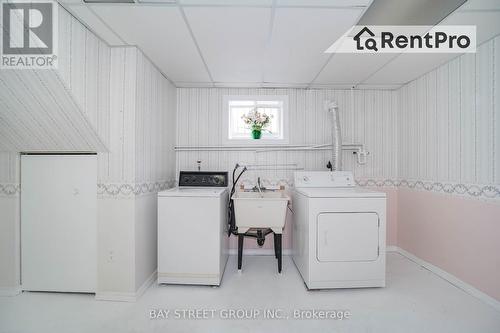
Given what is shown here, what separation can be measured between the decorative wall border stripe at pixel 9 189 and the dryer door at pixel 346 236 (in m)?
2.75

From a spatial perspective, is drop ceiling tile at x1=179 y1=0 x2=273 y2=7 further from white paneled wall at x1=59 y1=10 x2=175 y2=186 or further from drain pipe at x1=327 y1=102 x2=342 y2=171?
drain pipe at x1=327 y1=102 x2=342 y2=171

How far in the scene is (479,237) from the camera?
201 cm

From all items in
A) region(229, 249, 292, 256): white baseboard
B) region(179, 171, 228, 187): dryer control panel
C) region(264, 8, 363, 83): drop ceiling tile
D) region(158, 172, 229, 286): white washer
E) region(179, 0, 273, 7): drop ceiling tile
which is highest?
region(179, 0, 273, 7): drop ceiling tile

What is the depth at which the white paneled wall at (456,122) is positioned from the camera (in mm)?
1941

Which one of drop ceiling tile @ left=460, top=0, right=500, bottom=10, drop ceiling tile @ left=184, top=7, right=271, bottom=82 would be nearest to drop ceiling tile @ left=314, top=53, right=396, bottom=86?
drop ceiling tile @ left=460, top=0, right=500, bottom=10

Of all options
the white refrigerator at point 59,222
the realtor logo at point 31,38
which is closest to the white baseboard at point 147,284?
the white refrigerator at point 59,222

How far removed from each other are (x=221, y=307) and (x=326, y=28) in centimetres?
231

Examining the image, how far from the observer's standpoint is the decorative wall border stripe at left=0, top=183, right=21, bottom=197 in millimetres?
2129

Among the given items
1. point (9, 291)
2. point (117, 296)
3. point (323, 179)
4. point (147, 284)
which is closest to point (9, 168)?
point (9, 291)

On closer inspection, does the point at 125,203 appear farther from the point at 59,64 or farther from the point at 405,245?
the point at 405,245

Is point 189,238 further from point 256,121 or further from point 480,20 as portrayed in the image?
point 480,20

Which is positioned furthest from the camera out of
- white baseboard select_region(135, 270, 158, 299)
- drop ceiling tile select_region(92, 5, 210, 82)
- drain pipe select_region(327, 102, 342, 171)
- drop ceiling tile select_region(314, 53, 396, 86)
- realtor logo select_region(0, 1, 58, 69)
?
drain pipe select_region(327, 102, 342, 171)

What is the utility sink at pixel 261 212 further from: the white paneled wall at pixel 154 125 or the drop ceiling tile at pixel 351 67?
the drop ceiling tile at pixel 351 67

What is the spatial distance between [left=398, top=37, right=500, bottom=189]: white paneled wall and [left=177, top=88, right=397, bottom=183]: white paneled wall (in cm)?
23
